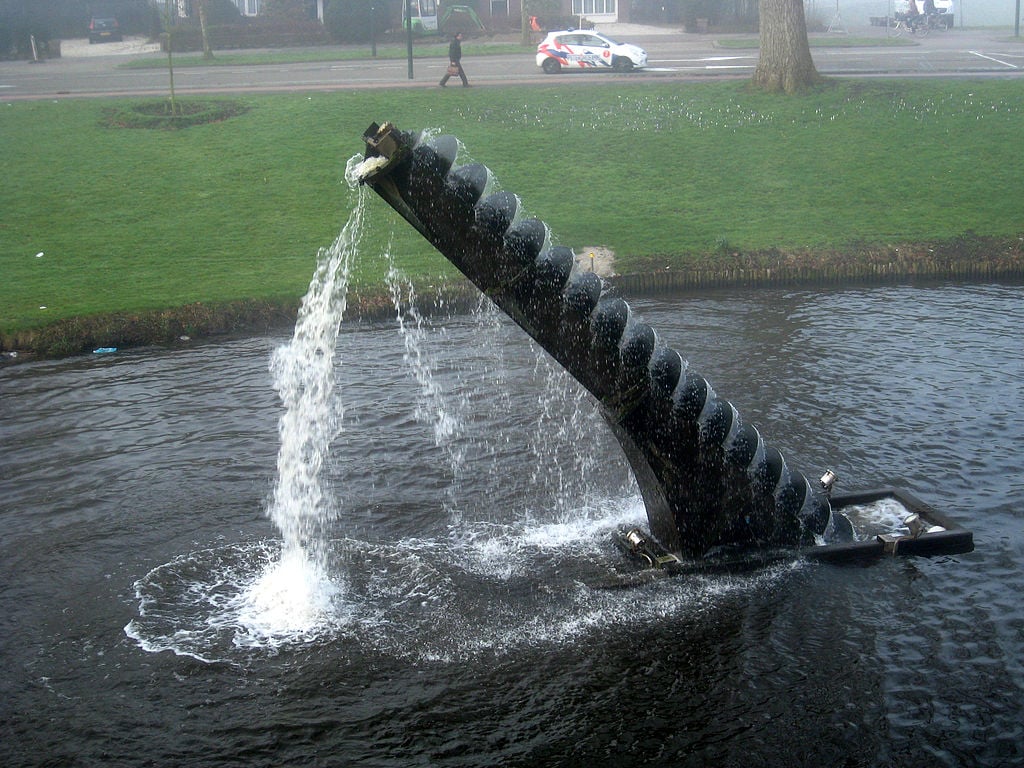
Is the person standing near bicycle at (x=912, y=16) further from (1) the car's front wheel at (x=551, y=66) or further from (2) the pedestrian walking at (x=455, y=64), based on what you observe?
(2) the pedestrian walking at (x=455, y=64)

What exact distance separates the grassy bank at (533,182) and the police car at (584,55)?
5888 mm

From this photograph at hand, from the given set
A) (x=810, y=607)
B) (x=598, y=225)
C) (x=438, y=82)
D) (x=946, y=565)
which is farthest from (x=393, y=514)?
(x=438, y=82)

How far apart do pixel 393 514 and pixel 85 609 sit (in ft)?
11.0

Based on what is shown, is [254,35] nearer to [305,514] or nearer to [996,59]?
[996,59]

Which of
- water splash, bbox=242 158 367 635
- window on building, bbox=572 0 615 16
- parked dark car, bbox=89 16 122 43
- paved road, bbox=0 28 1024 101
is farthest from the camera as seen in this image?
window on building, bbox=572 0 615 16

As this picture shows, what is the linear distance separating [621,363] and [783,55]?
2459cm

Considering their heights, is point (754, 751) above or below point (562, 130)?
Answer: below

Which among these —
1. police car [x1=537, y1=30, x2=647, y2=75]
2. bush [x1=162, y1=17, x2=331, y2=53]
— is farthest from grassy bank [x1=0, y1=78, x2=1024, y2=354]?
bush [x1=162, y1=17, x2=331, y2=53]

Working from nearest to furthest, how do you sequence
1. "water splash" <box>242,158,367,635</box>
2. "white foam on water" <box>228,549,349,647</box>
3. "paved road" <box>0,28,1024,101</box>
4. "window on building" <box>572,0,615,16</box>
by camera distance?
"white foam on water" <box>228,549,349,647</box> < "water splash" <box>242,158,367,635</box> < "paved road" <box>0,28,1024,101</box> < "window on building" <box>572,0,615,16</box>

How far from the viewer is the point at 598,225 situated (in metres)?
23.2

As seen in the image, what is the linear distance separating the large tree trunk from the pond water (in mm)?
16798

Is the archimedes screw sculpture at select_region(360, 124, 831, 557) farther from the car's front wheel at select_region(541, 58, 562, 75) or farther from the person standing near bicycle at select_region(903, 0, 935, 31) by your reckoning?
the person standing near bicycle at select_region(903, 0, 935, 31)

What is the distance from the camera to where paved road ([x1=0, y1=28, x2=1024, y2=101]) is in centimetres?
3594

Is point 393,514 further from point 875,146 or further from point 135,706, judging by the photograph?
point 875,146
